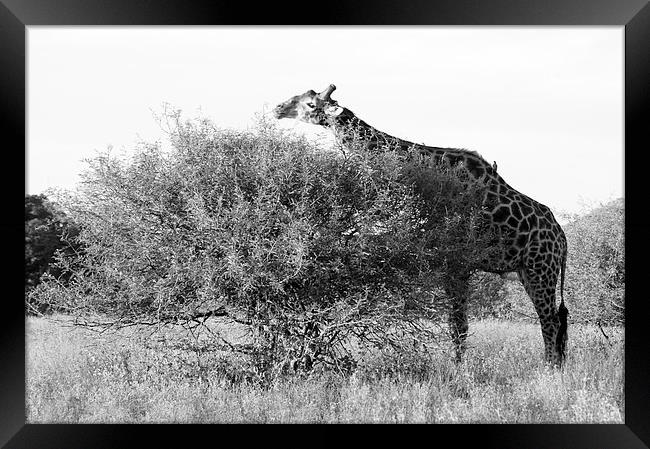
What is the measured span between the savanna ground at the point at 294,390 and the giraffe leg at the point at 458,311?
0.22 metres

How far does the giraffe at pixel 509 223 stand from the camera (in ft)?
28.7

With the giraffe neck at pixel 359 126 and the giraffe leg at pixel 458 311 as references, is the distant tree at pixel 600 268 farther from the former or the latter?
the giraffe neck at pixel 359 126

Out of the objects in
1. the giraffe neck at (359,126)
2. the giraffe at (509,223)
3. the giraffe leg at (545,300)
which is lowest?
the giraffe leg at (545,300)

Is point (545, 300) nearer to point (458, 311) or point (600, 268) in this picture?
point (458, 311)

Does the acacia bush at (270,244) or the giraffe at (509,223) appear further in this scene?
the giraffe at (509,223)

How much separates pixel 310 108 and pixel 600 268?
568cm

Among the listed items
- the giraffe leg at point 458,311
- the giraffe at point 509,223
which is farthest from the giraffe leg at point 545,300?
the giraffe leg at point 458,311

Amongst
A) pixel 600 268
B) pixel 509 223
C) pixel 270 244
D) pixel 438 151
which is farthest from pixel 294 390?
pixel 600 268

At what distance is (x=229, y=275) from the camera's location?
20.8 feet

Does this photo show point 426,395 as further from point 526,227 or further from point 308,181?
point 526,227

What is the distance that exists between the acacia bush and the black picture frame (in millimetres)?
1375

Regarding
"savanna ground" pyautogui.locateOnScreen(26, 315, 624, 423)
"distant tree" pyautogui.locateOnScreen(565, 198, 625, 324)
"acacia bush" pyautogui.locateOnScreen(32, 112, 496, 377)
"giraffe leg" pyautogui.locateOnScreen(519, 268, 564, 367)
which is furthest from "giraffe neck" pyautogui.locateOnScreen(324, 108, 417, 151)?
"distant tree" pyautogui.locateOnScreen(565, 198, 625, 324)

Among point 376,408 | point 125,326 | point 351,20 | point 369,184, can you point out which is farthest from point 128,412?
point 351,20
